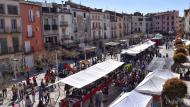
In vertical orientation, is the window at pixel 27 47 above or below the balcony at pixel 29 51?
above

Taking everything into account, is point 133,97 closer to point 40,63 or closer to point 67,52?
point 40,63

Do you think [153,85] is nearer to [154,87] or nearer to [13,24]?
[154,87]

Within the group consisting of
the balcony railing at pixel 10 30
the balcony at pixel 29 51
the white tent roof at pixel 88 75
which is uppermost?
the balcony railing at pixel 10 30

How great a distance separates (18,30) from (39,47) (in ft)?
20.8

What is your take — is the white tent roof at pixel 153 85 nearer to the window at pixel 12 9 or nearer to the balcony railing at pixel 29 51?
the window at pixel 12 9

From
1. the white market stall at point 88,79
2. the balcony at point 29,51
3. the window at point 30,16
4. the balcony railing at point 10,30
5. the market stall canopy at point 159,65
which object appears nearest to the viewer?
the white market stall at point 88,79

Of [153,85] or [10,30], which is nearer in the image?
[153,85]

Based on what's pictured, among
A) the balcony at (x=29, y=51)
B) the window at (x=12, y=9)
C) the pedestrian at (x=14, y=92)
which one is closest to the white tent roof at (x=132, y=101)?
the pedestrian at (x=14, y=92)

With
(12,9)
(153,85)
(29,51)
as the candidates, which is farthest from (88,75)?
(29,51)

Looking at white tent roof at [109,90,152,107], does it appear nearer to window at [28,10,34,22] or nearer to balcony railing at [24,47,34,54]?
balcony railing at [24,47,34,54]

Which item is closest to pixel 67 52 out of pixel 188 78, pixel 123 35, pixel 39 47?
pixel 39 47

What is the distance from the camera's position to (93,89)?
23062 millimetres

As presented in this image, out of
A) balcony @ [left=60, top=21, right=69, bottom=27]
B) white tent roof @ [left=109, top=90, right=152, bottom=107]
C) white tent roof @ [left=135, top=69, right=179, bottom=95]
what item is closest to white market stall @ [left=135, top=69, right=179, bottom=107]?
white tent roof @ [left=135, top=69, right=179, bottom=95]

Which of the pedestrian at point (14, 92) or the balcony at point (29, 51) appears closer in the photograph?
the pedestrian at point (14, 92)
